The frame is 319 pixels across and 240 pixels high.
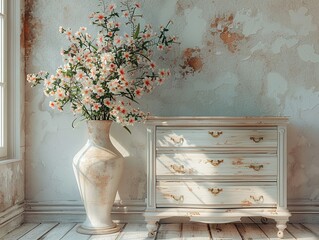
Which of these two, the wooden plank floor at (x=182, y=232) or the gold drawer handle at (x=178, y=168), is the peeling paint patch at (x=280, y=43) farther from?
the wooden plank floor at (x=182, y=232)

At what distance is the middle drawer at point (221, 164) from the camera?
3.34m

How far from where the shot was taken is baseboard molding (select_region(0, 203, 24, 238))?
339cm

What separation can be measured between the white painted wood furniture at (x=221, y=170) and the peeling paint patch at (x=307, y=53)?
760 mm

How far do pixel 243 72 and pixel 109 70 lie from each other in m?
1.15

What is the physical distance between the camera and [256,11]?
3832 mm

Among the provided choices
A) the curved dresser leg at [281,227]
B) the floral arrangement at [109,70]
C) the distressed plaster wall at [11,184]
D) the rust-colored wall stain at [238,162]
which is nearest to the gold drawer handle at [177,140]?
the floral arrangement at [109,70]

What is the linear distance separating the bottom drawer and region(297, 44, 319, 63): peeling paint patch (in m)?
1.12

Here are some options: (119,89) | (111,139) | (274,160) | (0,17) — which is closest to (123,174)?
(111,139)

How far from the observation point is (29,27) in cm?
387

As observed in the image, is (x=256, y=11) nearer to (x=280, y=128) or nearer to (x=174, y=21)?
(x=174, y=21)

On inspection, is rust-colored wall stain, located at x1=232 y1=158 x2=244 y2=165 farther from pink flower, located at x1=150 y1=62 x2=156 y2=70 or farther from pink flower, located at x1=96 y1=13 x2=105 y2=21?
pink flower, located at x1=96 y1=13 x2=105 y2=21

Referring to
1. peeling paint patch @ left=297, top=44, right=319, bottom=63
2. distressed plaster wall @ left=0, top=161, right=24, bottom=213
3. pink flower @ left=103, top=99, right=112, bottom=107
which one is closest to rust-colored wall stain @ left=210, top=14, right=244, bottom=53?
peeling paint patch @ left=297, top=44, right=319, bottom=63

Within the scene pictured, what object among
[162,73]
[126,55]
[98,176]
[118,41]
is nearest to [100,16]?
[118,41]

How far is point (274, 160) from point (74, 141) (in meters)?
1.61
